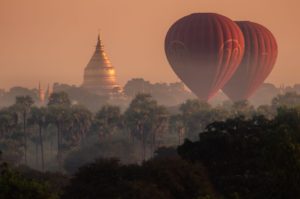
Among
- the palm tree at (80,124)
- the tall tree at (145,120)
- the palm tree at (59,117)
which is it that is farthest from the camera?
the palm tree at (80,124)

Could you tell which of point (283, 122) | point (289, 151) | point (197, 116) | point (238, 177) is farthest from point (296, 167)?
point (197, 116)

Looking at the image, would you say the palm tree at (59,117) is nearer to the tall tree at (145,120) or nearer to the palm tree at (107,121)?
the palm tree at (107,121)

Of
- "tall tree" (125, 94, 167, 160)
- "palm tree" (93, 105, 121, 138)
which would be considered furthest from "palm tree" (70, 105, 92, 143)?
"tall tree" (125, 94, 167, 160)

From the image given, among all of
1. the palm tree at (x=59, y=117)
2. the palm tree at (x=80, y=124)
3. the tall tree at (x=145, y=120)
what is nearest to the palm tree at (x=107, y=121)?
the palm tree at (x=80, y=124)

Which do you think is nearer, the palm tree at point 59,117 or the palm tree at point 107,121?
the palm tree at point 59,117

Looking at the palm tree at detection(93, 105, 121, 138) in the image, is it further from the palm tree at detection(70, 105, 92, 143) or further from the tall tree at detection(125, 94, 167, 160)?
the tall tree at detection(125, 94, 167, 160)

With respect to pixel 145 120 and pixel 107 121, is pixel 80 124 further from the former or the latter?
pixel 145 120

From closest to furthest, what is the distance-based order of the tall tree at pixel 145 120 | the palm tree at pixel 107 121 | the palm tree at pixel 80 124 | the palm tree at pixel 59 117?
the palm tree at pixel 59 117 < the tall tree at pixel 145 120 < the palm tree at pixel 80 124 < the palm tree at pixel 107 121

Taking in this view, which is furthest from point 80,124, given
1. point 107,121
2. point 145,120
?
point 145,120

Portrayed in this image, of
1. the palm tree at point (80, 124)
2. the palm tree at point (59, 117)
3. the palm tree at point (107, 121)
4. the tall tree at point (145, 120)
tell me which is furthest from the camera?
the palm tree at point (107, 121)

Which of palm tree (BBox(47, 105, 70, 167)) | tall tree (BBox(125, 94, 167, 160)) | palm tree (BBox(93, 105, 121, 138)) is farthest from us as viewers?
palm tree (BBox(93, 105, 121, 138))

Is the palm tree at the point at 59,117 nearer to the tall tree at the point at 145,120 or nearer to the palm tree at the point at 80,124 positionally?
the palm tree at the point at 80,124
